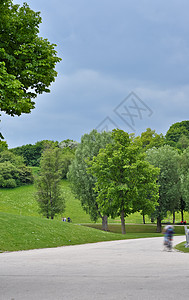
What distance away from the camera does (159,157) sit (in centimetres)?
4822

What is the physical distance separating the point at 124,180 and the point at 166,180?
12.6 m

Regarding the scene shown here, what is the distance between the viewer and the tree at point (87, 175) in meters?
43.2

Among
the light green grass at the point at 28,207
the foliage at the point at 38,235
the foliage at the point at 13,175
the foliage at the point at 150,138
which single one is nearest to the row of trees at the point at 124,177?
the foliage at the point at 38,235

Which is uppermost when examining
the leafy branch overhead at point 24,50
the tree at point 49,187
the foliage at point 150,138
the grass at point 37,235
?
the foliage at point 150,138

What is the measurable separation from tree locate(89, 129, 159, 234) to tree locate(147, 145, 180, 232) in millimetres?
7234

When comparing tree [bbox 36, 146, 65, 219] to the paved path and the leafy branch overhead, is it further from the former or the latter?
the paved path

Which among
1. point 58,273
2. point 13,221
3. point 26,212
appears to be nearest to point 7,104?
point 58,273

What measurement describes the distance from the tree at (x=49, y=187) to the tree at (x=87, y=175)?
141 inches

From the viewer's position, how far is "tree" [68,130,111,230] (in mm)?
43219

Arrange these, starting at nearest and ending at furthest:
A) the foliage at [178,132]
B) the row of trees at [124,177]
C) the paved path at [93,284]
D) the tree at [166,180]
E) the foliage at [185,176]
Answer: the paved path at [93,284] < the row of trees at [124,177] < the foliage at [185,176] < the tree at [166,180] < the foliage at [178,132]

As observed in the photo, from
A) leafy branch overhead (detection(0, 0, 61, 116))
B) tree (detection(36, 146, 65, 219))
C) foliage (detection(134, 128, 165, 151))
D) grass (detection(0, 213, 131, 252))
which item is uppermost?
foliage (detection(134, 128, 165, 151))

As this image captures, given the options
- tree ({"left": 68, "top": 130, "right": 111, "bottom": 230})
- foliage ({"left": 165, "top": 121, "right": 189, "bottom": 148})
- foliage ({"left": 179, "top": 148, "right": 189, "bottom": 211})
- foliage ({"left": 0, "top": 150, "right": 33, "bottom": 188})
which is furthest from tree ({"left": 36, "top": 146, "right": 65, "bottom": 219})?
foliage ({"left": 165, "top": 121, "right": 189, "bottom": 148})

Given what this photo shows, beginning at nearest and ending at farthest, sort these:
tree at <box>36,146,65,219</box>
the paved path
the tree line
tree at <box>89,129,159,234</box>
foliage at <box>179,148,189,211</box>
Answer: the paved path → tree at <box>89,129,159,234</box> → the tree line → foliage at <box>179,148,189,211</box> → tree at <box>36,146,65,219</box>

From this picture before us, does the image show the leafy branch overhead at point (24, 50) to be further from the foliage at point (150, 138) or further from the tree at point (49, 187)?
the foliage at point (150, 138)
